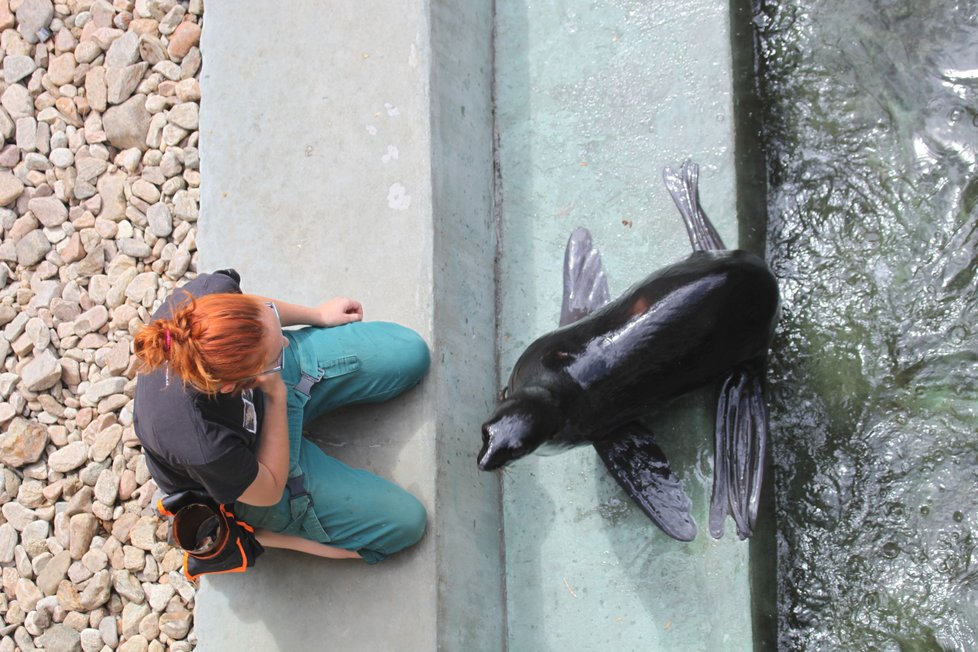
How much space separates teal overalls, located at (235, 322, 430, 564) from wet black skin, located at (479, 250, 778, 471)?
0.38 m

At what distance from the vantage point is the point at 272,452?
248cm

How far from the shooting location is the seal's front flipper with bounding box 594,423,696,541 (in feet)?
9.81

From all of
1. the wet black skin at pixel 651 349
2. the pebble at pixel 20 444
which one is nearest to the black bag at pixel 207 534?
the wet black skin at pixel 651 349

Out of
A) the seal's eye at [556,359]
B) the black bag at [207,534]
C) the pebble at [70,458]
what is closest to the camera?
the black bag at [207,534]

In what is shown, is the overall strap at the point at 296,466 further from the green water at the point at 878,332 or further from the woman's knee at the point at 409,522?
the green water at the point at 878,332

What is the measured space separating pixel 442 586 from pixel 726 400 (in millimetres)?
1059

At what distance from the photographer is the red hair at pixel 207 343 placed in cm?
212

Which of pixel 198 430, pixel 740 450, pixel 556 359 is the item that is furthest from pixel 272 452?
pixel 740 450

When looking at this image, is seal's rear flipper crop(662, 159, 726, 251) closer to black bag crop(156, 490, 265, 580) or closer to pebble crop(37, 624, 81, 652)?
Result: black bag crop(156, 490, 265, 580)

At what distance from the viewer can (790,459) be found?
10.5 feet

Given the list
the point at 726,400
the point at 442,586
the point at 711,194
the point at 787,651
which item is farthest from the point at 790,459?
the point at 442,586

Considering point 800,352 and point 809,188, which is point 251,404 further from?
point 809,188

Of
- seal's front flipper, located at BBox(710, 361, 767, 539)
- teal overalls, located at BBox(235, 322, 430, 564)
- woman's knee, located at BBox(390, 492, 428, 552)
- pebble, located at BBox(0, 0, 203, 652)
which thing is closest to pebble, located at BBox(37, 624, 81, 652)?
pebble, located at BBox(0, 0, 203, 652)

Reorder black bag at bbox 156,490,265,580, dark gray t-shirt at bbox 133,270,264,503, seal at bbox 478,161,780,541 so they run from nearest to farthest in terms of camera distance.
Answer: dark gray t-shirt at bbox 133,270,264,503, black bag at bbox 156,490,265,580, seal at bbox 478,161,780,541
